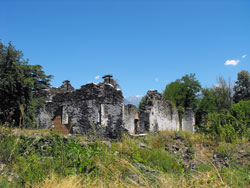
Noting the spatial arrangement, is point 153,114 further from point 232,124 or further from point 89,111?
point 232,124

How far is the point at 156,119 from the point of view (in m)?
16.5

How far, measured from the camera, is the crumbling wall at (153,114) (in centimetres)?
1545

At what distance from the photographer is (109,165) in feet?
15.7

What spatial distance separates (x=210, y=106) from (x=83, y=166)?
92.2ft

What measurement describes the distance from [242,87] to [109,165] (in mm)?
35360

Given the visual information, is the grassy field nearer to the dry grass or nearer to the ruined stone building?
the dry grass

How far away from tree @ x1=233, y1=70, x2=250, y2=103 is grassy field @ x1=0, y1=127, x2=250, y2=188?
29.8 meters

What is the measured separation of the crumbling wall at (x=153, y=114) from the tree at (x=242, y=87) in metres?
20.2

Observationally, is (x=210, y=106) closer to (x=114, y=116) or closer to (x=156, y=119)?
(x=156, y=119)

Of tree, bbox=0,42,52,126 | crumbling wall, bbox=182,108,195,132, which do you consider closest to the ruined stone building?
tree, bbox=0,42,52,126

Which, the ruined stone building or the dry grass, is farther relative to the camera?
the ruined stone building

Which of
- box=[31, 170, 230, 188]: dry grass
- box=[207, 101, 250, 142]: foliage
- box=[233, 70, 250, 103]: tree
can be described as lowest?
box=[31, 170, 230, 188]: dry grass

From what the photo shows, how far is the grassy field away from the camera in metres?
4.04

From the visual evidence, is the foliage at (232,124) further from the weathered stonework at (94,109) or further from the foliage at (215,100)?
the foliage at (215,100)
